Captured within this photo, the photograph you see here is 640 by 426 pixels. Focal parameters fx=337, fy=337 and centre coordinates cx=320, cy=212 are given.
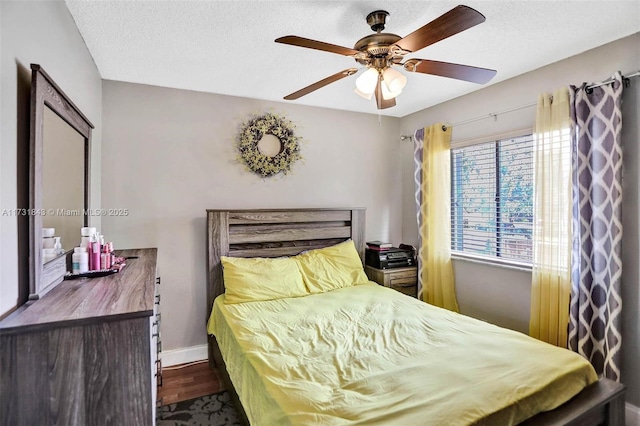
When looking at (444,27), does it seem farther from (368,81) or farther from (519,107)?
(519,107)

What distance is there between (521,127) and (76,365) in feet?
10.3

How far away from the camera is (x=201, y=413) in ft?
7.37

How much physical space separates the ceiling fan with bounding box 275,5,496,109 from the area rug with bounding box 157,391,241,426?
219 cm

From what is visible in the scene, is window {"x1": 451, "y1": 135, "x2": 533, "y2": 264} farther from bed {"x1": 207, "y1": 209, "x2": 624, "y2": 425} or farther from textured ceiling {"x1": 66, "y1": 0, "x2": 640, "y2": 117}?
bed {"x1": 207, "y1": 209, "x2": 624, "y2": 425}

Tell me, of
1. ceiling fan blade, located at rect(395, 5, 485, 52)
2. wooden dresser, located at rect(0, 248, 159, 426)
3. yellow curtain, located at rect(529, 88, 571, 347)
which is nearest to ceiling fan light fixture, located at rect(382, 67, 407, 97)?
ceiling fan blade, located at rect(395, 5, 485, 52)

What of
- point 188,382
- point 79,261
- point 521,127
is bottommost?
point 188,382

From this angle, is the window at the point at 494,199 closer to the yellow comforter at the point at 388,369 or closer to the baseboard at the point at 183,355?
the yellow comforter at the point at 388,369

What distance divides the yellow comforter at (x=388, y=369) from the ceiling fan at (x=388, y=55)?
1.44 metres

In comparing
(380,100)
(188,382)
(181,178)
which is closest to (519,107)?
(380,100)

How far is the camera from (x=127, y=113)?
9.19 feet

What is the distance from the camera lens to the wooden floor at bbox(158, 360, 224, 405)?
8.13 feet

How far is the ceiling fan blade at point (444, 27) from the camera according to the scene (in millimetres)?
1282

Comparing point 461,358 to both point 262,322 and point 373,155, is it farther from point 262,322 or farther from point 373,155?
point 373,155

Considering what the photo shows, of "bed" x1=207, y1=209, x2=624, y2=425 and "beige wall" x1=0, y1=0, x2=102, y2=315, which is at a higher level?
"beige wall" x1=0, y1=0, x2=102, y2=315
